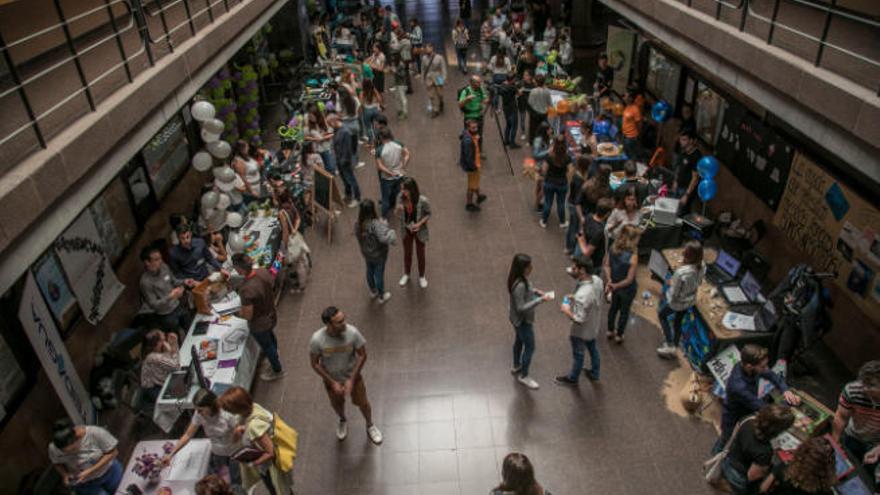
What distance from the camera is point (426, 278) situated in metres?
8.92

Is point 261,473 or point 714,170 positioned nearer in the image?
point 261,473

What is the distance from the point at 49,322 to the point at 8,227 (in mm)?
2545

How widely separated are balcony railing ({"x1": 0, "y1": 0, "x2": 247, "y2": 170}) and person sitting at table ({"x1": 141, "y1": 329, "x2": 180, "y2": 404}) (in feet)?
8.23

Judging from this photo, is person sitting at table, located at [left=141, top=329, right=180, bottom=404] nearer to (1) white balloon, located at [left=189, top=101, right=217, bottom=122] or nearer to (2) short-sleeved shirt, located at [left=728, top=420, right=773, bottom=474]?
(1) white balloon, located at [left=189, top=101, right=217, bottom=122]

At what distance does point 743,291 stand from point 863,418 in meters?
2.41

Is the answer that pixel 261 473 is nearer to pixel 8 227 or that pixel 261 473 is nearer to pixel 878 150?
pixel 8 227

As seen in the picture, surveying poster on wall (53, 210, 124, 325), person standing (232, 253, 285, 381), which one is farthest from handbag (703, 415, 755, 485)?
poster on wall (53, 210, 124, 325)

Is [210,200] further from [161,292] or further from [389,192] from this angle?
[389,192]

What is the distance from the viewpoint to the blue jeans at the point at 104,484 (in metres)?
5.19

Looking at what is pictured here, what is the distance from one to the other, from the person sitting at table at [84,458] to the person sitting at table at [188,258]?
258 centimetres

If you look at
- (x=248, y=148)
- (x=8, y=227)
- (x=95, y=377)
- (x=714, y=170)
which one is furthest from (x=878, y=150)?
(x=248, y=148)

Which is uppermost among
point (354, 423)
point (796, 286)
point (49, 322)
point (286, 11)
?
point (286, 11)

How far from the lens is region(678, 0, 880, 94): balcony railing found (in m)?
4.66

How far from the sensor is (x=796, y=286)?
20.5ft
